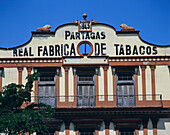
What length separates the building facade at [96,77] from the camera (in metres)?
35.9

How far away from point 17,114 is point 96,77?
864 centimetres

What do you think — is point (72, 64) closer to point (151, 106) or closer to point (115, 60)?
point (115, 60)

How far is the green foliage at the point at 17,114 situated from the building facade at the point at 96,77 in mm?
4329

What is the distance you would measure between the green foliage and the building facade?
4.33 meters

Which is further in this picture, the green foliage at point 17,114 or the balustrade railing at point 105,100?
the balustrade railing at point 105,100

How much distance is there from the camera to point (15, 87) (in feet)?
104

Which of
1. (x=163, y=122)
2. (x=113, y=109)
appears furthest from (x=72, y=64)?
(x=163, y=122)

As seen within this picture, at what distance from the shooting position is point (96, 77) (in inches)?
1465

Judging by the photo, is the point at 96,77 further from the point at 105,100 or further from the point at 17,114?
the point at 17,114

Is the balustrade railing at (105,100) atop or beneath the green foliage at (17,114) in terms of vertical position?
atop

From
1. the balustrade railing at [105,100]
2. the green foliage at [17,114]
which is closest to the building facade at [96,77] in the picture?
the balustrade railing at [105,100]

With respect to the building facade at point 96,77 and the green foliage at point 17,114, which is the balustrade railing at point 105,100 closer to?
the building facade at point 96,77

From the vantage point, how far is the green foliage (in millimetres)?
30266

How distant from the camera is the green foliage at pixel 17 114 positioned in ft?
99.3
